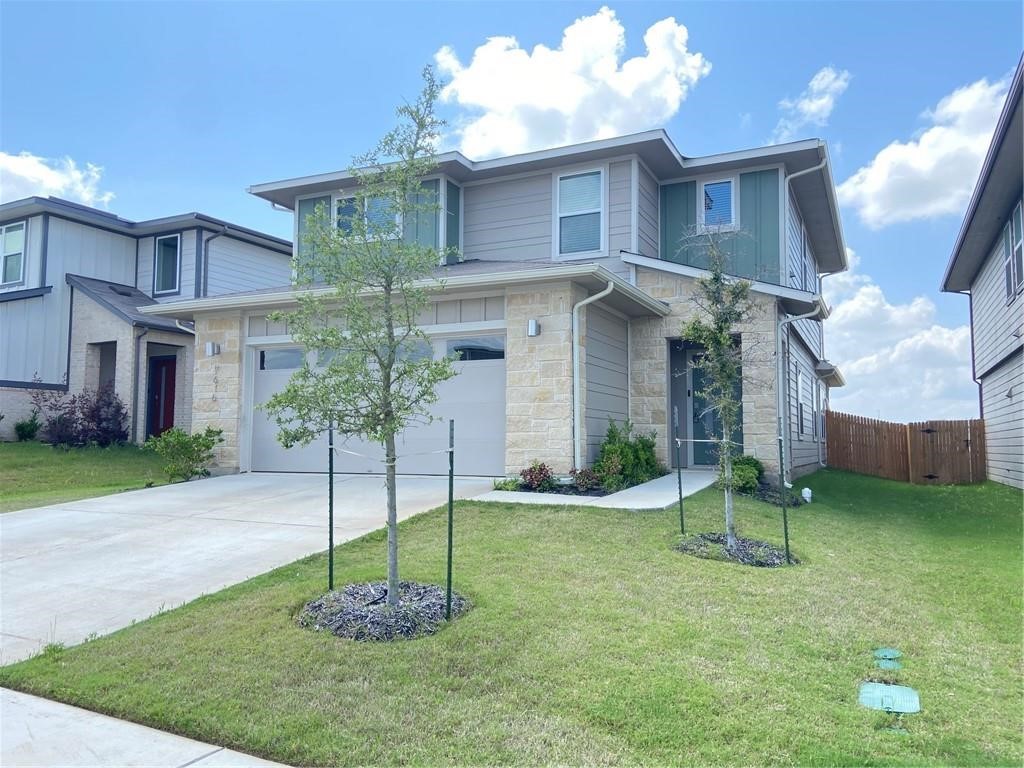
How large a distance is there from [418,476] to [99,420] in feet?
29.6

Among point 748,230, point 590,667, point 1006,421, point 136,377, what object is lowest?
point 590,667

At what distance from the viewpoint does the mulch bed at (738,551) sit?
6.16 metres

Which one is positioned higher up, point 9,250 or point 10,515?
point 9,250

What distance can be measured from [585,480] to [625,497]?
2.33 ft

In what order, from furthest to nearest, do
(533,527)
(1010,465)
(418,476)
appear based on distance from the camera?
(1010,465)
(418,476)
(533,527)

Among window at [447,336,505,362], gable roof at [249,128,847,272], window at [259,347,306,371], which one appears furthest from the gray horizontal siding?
window at [259,347,306,371]

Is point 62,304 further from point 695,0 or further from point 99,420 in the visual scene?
point 695,0

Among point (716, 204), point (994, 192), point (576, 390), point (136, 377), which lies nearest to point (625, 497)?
point (576, 390)

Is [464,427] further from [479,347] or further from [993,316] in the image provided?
[993,316]

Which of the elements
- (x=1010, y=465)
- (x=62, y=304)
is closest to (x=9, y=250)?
(x=62, y=304)

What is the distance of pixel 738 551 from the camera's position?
638 centimetres

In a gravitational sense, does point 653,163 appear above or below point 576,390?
above

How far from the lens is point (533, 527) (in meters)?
6.92

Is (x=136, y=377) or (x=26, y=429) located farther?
(x=136, y=377)
